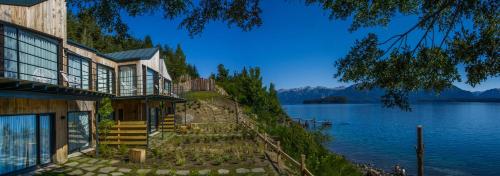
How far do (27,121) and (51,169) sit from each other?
1995 mm

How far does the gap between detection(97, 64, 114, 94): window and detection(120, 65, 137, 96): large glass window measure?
81 cm

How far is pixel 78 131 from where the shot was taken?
15859 mm

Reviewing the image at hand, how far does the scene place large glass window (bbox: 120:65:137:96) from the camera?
72.5 feet

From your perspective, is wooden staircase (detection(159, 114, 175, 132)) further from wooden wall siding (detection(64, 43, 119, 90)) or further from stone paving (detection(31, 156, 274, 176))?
stone paving (detection(31, 156, 274, 176))

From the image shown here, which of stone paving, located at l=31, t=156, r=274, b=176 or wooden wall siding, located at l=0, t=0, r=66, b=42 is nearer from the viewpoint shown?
wooden wall siding, located at l=0, t=0, r=66, b=42

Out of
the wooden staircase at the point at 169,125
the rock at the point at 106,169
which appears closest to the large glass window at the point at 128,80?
the wooden staircase at the point at 169,125

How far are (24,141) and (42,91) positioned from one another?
2415mm

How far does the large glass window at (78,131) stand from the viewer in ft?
49.4

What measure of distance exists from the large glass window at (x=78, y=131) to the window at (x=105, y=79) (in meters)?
3.10

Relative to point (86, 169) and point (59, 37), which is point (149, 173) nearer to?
point (86, 169)

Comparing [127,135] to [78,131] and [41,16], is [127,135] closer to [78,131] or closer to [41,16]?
[78,131]

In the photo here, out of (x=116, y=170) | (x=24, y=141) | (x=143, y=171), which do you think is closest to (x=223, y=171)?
(x=143, y=171)

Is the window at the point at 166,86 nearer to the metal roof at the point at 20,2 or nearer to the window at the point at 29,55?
the window at the point at 29,55

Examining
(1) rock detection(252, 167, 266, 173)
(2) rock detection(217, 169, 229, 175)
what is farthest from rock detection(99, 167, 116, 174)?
(1) rock detection(252, 167, 266, 173)
